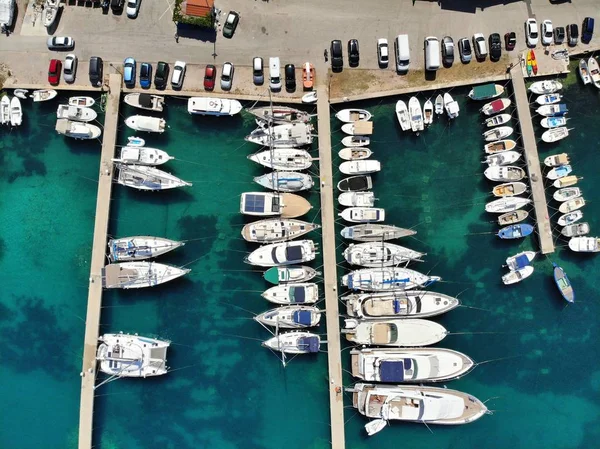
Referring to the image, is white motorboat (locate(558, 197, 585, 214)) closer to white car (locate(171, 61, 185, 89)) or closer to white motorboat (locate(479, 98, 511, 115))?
white motorboat (locate(479, 98, 511, 115))

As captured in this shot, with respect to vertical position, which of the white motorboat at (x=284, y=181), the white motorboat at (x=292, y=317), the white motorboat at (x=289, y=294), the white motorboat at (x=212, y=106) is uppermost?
the white motorboat at (x=212, y=106)

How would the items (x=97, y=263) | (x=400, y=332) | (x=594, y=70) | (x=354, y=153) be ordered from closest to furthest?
1. (x=400, y=332)
2. (x=97, y=263)
3. (x=354, y=153)
4. (x=594, y=70)

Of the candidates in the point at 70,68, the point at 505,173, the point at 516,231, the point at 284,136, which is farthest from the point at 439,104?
the point at 70,68

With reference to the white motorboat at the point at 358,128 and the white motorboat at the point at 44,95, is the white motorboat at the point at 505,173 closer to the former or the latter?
the white motorboat at the point at 358,128

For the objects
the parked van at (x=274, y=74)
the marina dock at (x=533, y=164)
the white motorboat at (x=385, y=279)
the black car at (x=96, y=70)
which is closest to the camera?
the white motorboat at (x=385, y=279)

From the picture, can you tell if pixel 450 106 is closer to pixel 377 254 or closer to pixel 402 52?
pixel 402 52

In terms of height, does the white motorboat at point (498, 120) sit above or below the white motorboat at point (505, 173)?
above

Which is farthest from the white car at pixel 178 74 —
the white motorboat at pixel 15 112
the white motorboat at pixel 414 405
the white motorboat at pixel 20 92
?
the white motorboat at pixel 414 405

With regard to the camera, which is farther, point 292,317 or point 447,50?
point 447,50
